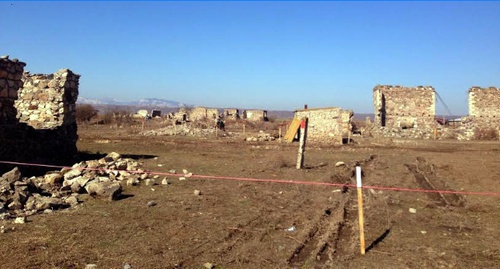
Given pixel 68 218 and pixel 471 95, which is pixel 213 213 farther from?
pixel 471 95

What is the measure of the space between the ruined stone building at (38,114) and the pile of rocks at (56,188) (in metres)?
2.41

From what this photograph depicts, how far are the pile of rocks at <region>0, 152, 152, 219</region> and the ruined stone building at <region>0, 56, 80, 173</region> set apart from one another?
2.41 metres

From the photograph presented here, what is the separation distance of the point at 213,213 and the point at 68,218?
2.56m

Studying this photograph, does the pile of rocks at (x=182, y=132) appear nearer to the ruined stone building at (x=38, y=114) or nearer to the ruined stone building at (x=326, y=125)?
the ruined stone building at (x=326, y=125)

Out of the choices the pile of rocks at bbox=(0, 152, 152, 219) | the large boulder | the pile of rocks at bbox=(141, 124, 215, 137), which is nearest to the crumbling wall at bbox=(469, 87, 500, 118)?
the pile of rocks at bbox=(141, 124, 215, 137)

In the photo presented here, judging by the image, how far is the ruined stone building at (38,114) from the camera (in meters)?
11.7

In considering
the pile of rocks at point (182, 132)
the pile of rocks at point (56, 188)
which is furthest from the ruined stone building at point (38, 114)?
the pile of rocks at point (182, 132)

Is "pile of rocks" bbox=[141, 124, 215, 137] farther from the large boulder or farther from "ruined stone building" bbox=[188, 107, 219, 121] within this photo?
the large boulder

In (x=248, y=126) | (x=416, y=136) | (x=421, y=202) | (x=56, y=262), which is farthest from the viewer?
(x=248, y=126)

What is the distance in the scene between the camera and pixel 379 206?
8.86m

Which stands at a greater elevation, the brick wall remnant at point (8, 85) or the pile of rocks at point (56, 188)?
the brick wall remnant at point (8, 85)

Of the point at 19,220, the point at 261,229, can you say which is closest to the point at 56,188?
the point at 19,220

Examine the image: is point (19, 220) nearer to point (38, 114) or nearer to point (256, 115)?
point (38, 114)

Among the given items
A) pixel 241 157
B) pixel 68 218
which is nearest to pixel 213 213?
pixel 68 218
